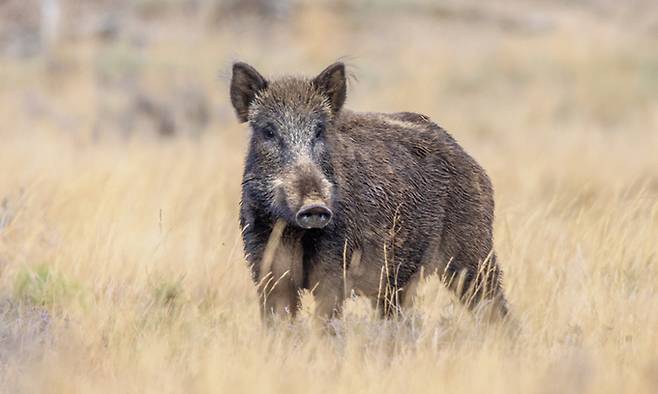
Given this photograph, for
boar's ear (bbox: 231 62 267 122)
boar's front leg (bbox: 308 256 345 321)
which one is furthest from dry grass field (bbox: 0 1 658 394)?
boar's ear (bbox: 231 62 267 122)

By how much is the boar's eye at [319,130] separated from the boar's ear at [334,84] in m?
0.18

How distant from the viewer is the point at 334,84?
215 inches

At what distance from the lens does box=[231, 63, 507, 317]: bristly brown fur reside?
5.13 metres

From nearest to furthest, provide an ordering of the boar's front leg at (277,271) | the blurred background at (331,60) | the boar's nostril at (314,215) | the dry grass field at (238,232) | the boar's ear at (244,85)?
the dry grass field at (238,232), the boar's nostril at (314,215), the boar's front leg at (277,271), the boar's ear at (244,85), the blurred background at (331,60)

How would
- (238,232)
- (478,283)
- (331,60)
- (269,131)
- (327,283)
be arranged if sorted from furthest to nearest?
(331,60)
(238,232)
(478,283)
(269,131)
(327,283)

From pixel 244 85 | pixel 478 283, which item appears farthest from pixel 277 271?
pixel 478 283

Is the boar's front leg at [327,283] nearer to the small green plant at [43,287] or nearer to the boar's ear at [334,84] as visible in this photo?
the boar's ear at [334,84]

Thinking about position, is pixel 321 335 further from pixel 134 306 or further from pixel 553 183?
pixel 553 183

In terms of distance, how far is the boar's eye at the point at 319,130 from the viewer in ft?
17.2

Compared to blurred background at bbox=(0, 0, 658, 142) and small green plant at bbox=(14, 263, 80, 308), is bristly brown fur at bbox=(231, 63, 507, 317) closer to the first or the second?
small green plant at bbox=(14, 263, 80, 308)

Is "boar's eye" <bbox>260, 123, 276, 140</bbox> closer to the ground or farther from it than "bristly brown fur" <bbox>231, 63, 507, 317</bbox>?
farther from it

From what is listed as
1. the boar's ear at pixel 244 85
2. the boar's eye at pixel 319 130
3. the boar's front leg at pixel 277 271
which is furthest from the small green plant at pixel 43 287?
the boar's eye at pixel 319 130

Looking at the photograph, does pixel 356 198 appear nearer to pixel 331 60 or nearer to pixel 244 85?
pixel 244 85

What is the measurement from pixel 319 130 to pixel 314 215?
73cm
